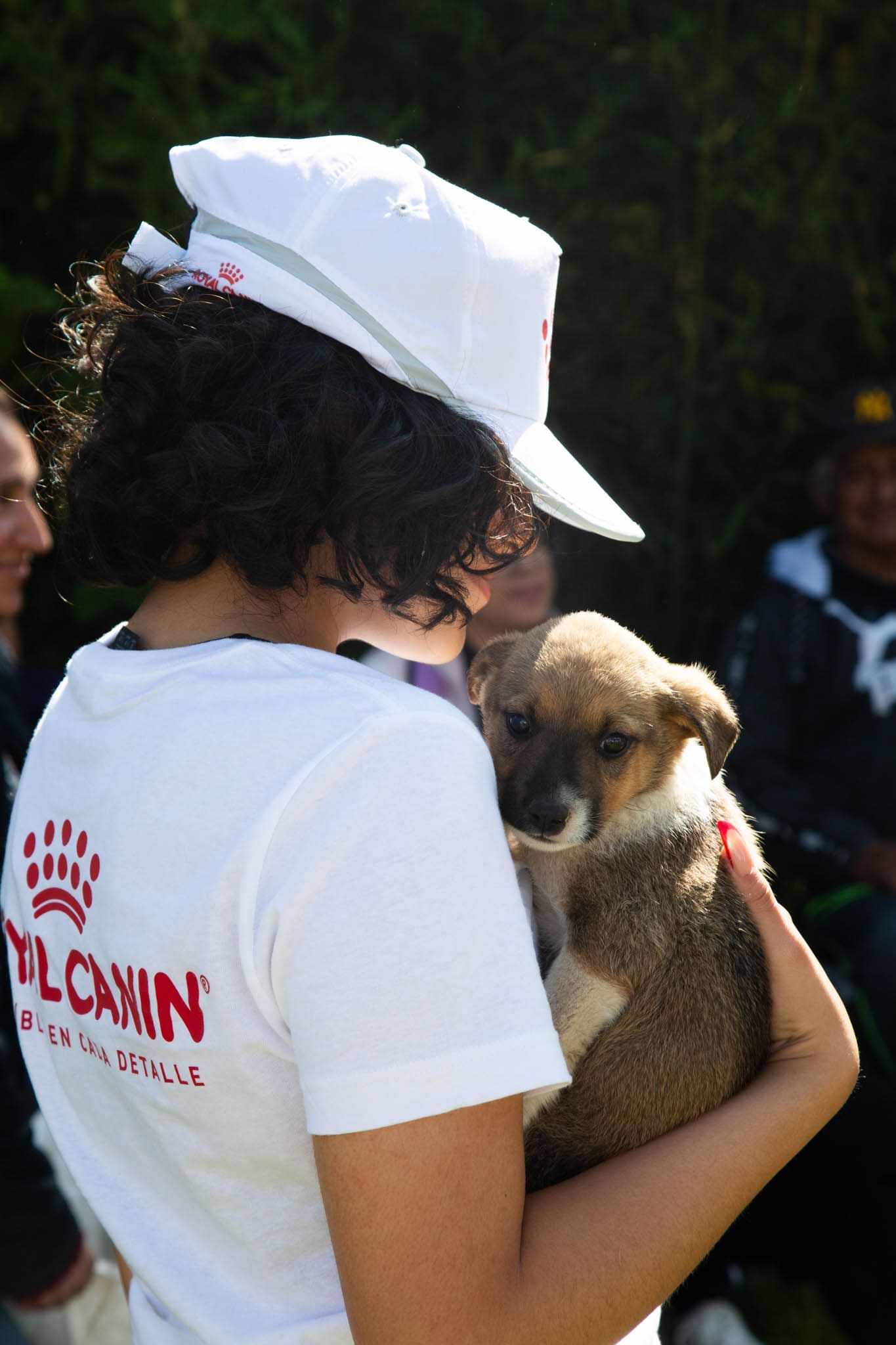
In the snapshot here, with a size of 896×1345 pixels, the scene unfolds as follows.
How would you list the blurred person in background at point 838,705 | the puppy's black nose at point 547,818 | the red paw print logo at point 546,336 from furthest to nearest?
1. the blurred person in background at point 838,705
2. the puppy's black nose at point 547,818
3. the red paw print logo at point 546,336

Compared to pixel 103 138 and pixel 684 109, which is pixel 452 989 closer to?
pixel 103 138

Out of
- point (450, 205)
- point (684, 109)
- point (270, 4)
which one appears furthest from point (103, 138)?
point (450, 205)

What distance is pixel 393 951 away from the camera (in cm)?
105

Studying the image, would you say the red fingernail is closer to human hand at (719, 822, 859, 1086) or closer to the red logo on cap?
human hand at (719, 822, 859, 1086)

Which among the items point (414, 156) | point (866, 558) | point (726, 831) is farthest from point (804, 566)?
point (414, 156)

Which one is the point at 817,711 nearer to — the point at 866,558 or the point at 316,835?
the point at 866,558

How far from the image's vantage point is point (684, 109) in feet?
15.0

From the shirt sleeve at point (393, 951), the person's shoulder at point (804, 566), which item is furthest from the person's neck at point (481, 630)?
the shirt sleeve at point (393, 951)

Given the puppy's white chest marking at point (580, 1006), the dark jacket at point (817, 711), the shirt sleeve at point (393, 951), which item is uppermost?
the shirt sleeve at point (393, 951)

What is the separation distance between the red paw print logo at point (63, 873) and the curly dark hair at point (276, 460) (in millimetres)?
338

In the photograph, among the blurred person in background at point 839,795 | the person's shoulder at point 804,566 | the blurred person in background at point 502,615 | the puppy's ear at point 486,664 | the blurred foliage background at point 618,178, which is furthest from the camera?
the person's shoulder at point 804,566

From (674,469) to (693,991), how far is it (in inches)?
128

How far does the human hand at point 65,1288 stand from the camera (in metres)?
2.43

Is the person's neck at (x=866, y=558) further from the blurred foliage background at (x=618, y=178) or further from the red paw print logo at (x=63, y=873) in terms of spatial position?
the red paw print logo at (x=63, y=873)
